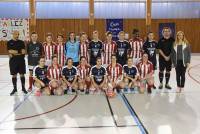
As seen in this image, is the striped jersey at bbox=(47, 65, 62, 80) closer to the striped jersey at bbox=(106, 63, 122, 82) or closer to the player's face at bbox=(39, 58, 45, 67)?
the player's face at bbox=(39, 58, 45, 67)

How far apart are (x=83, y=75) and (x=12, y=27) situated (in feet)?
35.6

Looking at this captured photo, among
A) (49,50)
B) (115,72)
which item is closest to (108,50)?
(115,72)

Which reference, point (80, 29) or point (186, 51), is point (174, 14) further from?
point (186, 51)

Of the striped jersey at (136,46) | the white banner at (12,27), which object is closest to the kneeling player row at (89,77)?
the striped jersey at (136,46)

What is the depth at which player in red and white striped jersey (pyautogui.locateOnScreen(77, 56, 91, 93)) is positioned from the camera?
8328 mm

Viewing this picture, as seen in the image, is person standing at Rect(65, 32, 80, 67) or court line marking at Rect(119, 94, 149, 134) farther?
person standing at Rect(65, 32, 80, 67)

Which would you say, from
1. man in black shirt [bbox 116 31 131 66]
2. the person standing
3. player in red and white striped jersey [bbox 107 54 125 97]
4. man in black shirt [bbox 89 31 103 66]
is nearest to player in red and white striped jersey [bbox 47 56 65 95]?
the person standing

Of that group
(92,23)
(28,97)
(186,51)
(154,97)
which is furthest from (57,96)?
(92,23)

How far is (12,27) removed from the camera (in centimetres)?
1800

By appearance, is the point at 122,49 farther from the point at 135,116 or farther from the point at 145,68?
the point at 135,116

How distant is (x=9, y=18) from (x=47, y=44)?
37.4ft

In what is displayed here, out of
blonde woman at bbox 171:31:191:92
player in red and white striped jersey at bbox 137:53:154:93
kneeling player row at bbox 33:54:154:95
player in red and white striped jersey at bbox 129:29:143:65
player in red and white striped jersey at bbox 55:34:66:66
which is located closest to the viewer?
blonde woman at bbox 171:31:191:92

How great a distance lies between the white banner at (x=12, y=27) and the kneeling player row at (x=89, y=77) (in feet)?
33.1

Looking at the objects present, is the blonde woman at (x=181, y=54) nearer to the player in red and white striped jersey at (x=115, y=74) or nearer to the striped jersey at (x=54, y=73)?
the player in red and white striped jersey at (x=115, y=74)
